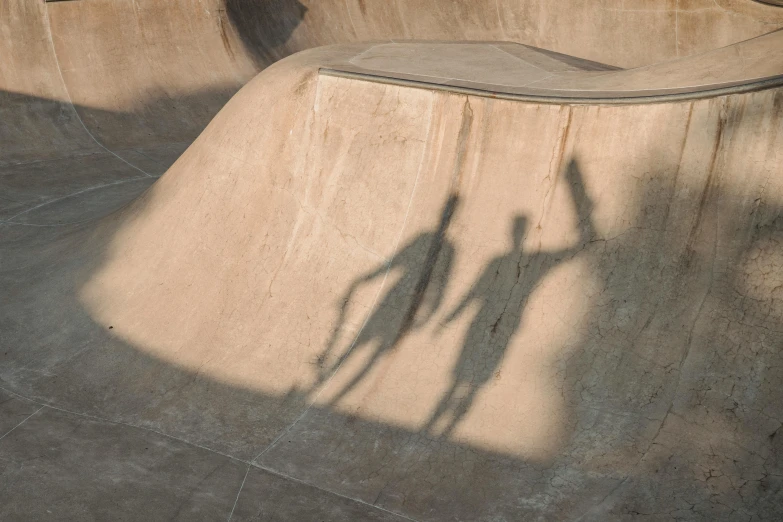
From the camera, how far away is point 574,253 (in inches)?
231

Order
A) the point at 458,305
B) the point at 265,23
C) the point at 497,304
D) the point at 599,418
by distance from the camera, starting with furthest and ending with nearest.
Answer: the point at 265,23 → the point at 458,305 → the point at 497,304 → the point at 599,418

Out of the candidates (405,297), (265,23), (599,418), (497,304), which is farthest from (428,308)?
(265,23)

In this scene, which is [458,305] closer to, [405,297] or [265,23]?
[405,297]

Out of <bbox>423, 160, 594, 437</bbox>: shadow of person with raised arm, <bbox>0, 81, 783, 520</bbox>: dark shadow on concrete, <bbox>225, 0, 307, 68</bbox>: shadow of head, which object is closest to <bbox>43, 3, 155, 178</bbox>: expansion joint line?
<bbox>225, 0, 307, 68</bbox>: shadow of head

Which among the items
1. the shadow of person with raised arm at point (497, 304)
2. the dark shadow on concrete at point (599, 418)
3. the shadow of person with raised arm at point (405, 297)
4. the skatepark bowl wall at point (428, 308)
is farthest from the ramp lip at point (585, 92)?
the shadow of person with raised arm at point (405, 297)

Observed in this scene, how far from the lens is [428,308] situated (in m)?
6.23

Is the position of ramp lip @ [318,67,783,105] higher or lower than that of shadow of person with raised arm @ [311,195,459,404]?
higher

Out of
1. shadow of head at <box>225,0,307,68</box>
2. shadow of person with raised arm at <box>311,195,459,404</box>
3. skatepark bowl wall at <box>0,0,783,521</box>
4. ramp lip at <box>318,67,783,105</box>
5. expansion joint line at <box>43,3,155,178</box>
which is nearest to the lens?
skatepark bowl wall at <box>0,0,783,521</box>

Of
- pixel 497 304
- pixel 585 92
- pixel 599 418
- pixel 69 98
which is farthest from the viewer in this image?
pixel 69 98

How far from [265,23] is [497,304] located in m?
11.9

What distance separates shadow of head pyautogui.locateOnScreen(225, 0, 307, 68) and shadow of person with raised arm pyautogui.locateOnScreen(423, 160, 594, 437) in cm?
1069

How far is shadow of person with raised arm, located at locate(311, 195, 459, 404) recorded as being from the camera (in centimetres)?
623

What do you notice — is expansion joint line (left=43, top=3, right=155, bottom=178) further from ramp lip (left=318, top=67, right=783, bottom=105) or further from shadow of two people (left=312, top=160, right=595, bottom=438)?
shadow of two people (left=312, top=160, right=595, bottom=438)

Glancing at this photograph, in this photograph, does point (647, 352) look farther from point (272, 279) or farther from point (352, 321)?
point (272, 279)
